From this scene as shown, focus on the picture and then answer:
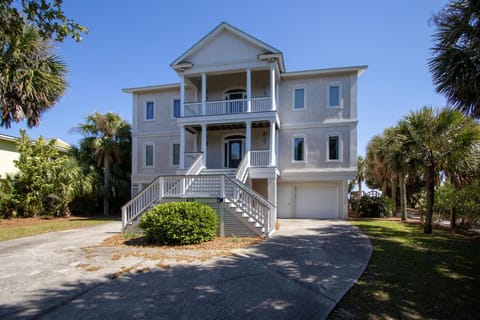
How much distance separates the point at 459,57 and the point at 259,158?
9.76 metres

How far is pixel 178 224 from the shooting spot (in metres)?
8.58

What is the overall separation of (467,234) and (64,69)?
19.3 m

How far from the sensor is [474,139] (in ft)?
33.9

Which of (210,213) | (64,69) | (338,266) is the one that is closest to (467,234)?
(338,266)

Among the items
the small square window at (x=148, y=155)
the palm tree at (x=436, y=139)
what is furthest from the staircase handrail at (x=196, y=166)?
the palm tree at (x=436, y=139)

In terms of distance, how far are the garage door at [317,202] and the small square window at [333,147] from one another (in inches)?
80.0

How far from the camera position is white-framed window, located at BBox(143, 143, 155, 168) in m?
19.5

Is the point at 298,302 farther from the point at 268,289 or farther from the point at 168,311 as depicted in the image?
the point at 168,311

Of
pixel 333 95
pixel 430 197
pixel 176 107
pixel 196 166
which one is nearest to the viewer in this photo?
pixel 430 197

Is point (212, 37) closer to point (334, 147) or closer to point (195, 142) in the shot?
point (195, 142)

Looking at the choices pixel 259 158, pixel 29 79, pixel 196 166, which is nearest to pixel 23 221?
pixel 29 79

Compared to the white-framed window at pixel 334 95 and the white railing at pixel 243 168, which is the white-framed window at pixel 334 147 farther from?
the white railing at pixel 243 168

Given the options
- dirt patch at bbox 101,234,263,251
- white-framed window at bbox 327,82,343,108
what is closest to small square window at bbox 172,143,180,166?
dirt patch at bbox 101,234,263,251

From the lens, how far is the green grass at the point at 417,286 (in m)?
4.03
